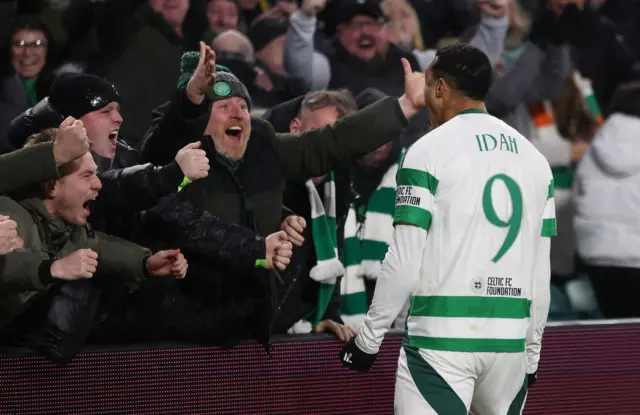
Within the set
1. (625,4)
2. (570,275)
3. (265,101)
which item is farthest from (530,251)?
(625,4)

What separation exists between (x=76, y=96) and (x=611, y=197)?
3.92 metres

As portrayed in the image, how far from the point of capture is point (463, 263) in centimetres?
469

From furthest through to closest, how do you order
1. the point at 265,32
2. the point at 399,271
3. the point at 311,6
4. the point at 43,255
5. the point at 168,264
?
the point at 265,32 < the point at 311,6 < the point at 168,264 < the point at 43,255 < the point at 399,271

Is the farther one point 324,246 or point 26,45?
point 26,45

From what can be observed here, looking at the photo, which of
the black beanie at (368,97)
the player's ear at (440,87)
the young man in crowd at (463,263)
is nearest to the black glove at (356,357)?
the young man in crowd at (463,263)

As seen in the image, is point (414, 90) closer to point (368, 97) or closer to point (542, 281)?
point (368, 97)

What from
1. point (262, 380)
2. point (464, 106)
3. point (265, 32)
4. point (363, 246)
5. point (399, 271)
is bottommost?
point (262, 380)

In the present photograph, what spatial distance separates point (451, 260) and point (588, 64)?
500 cm

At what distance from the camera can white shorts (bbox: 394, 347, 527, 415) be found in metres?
4.66

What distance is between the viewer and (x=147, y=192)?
530 centimetres

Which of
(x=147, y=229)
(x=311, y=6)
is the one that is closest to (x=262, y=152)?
(x=147, y=229)

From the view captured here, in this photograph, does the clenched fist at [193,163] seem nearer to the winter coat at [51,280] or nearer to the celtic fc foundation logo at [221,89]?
the winter coat at [51,280]

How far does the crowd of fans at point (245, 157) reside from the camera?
17.4 feet

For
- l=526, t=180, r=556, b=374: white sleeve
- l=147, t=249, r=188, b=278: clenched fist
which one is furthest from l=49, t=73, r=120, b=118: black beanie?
l=526, t=180, r=556, b=374: white sleeve
